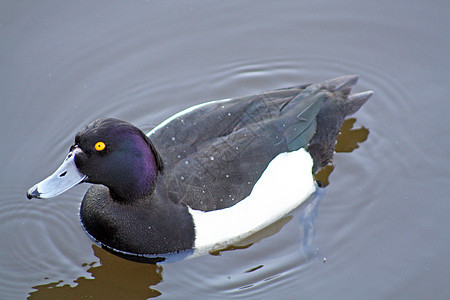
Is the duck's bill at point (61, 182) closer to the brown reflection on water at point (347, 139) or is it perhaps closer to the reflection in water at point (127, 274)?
the reflection in water at point (127, 274)

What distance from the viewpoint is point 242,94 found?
7.86 meters

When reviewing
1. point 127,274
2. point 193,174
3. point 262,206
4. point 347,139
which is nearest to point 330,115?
point 347,139

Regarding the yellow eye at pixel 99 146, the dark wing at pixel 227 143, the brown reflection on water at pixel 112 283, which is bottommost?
the brown reflection on water at pixel 112 283

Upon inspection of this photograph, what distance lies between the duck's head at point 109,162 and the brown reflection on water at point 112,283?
907 mm

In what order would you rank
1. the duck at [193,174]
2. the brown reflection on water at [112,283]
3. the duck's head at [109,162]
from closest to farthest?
the duck's head at [109,162] → the duck at [193,174] → the brown reflection on water at [112,283]

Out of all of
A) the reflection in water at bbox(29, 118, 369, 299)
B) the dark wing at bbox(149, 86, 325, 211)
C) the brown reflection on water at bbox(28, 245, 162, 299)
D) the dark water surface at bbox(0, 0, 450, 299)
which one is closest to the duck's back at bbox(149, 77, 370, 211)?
the dark wing at bbox(149, 86, 325, 211)

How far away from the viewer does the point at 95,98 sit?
7773mm

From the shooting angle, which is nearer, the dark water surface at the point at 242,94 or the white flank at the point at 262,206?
the white flank at the point at 262,206

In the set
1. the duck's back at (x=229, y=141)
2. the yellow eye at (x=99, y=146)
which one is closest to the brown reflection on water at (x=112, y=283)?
the duck's back at (x=229, y=141)

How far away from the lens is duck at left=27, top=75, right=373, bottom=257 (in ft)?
18.3

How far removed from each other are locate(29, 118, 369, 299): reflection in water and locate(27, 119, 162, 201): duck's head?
92 cm

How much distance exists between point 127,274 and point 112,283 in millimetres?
166

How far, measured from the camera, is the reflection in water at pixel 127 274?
240 inches

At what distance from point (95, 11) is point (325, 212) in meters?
4.20
